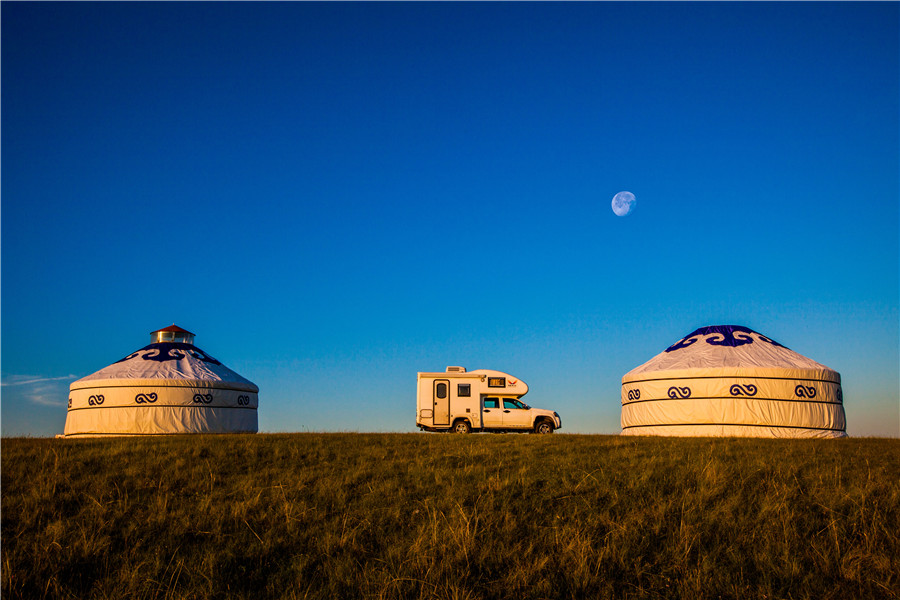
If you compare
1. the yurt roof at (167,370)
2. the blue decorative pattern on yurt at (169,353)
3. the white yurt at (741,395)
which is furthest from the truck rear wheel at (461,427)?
the blue decorative pattern on yurt at (169,353)

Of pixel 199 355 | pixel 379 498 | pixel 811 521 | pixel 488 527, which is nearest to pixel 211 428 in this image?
pixel 199 355

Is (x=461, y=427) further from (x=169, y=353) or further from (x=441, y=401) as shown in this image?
(x=169, y=353)

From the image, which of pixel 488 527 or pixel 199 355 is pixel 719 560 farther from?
pixel 199 355

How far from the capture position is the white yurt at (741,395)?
20531 mm

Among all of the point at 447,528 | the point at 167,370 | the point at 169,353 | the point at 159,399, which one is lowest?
the point at 447,528

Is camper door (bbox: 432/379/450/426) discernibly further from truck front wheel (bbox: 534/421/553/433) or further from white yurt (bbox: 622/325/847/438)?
white yurt (bbox: 622/325/847/438)

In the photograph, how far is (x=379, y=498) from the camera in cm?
739

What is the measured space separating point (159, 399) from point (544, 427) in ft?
52.4

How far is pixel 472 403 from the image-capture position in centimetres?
2167

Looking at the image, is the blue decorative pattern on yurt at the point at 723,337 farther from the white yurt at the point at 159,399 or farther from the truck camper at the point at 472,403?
the white yurt at the point at 159,399

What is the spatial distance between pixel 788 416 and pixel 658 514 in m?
17.1

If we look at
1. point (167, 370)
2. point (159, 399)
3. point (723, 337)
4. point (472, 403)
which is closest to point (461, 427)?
point (472, 403)

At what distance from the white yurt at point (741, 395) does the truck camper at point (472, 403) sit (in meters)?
4.74

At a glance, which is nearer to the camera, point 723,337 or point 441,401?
point 441,401
